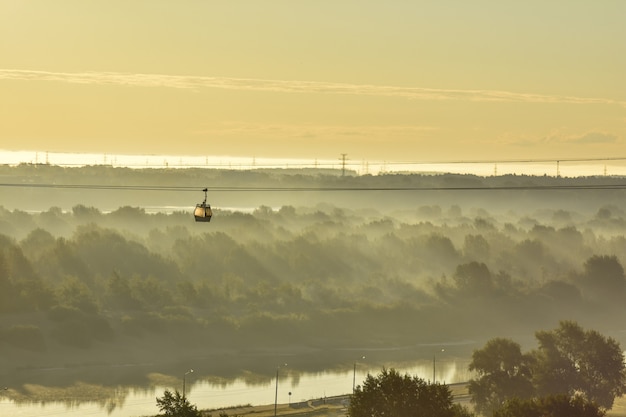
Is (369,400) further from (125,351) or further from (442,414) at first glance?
(125,351)

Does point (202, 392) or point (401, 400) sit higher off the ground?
point (401, 400)

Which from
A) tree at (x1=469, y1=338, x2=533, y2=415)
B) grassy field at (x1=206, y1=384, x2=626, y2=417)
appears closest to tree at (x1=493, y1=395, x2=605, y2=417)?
Result: tree at (x1=469, y1=338, x2=533, y2=415)

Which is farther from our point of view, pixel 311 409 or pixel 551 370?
pixel 551 370

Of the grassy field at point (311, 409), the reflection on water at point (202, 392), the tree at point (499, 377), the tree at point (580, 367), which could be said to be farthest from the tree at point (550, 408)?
the reflection on water at point (202, 392)

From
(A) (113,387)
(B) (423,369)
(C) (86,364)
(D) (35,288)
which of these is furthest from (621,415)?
(D) (35,288)

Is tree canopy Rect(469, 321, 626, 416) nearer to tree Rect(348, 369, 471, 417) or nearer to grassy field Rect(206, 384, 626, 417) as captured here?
grassy field Rect(206, 384, 626, 417)

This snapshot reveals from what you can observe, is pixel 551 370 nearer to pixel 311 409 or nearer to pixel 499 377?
pixel 499 377

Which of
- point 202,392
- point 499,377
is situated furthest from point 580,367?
point 202,392
